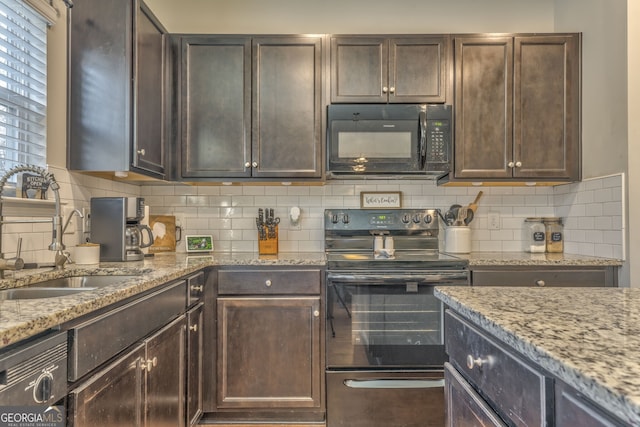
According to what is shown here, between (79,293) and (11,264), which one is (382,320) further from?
(11,264)

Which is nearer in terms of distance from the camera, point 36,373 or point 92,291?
point 36,373

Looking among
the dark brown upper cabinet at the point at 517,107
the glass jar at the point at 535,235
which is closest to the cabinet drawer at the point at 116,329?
the dark brown upper cabinet at the point at 517,107

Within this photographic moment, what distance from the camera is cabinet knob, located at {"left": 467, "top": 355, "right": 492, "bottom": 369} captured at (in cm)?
83

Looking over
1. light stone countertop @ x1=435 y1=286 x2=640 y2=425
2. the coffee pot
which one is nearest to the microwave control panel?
light stone countertop @ x1=435 y1=286 x2=640 y2=425

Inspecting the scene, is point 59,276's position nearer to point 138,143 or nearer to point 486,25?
point 138,143

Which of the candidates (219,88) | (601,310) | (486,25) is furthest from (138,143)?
(486,25)

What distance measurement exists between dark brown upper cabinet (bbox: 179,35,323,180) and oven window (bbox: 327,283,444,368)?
2.77 feet

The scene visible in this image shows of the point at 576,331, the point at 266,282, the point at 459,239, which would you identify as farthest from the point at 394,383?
the point at 576,331

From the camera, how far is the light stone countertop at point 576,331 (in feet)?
1.59

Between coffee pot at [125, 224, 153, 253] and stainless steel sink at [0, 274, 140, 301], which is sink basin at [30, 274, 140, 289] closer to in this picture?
stainless steel sink at [0, 274, 140, 301]

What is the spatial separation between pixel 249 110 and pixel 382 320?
147 centimetres

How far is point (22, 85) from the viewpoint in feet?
5.39

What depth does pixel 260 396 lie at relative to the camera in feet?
6.73

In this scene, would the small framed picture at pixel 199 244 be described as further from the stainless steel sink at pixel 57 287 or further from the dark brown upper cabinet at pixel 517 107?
the dark brown upper cabinet at pixel 517 107
